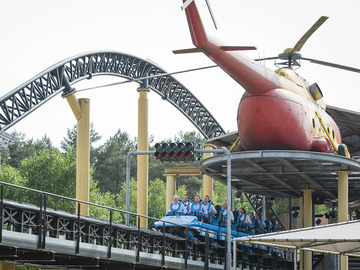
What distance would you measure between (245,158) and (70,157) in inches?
1432

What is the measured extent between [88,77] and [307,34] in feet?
34.7

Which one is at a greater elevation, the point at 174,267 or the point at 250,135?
the point at 250,135

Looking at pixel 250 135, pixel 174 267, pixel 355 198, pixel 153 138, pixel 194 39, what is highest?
pixel 153 138

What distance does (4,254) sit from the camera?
1087 centimetres

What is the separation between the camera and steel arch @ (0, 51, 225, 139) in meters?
21.8

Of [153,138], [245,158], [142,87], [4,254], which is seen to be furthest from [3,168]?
[4,254]

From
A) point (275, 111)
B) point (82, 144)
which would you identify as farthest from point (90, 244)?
point (82, 144)

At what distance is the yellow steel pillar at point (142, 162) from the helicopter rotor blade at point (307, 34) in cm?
939

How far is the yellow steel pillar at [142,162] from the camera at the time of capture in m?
26.7

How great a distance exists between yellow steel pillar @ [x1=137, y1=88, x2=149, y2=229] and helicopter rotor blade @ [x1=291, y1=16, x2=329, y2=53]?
9391 mm

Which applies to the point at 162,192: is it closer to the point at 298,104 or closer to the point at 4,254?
the point at 298,104

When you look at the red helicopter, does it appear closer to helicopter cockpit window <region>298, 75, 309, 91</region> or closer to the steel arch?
helicopter cockpit window <region>298, 75, 309, 91</region>

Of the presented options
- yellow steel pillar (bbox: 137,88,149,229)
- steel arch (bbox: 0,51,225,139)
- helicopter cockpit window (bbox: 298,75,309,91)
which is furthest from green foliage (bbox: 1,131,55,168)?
helicopter cockpit window (bbox: 298,75,309,91)

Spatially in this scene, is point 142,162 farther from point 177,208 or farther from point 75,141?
point 75,141
